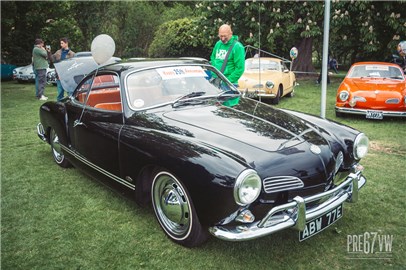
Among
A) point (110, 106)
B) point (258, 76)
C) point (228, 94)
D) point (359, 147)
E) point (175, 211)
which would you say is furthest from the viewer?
point (258, 76)

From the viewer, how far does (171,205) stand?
2988 mm

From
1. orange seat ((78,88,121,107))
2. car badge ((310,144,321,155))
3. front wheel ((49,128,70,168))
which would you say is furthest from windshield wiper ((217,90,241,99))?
front wheel ((49,128,70,168))

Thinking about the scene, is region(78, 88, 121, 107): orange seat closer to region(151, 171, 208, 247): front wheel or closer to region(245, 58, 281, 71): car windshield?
region(151, 171, 208, 247): front wheel

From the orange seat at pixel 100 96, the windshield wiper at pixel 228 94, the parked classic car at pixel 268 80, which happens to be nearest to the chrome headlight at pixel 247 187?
the windshield wiper at pixel 228 94

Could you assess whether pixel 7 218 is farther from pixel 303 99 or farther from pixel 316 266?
pixel 303 99

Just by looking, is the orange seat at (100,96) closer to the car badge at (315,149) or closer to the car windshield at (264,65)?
the car badge at (315,149)

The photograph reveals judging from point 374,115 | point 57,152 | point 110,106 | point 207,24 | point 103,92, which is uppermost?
point 207,24

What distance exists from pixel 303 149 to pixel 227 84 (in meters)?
1.63

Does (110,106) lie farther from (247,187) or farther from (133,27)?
(133,27)

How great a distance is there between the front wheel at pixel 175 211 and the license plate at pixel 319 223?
2.55 feet

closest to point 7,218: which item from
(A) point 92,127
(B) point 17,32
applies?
(A) point 92,127

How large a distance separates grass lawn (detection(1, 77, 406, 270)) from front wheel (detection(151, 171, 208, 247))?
0.11 meters

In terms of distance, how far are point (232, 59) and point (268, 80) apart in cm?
439

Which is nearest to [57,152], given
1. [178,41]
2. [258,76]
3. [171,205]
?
[171,205]
